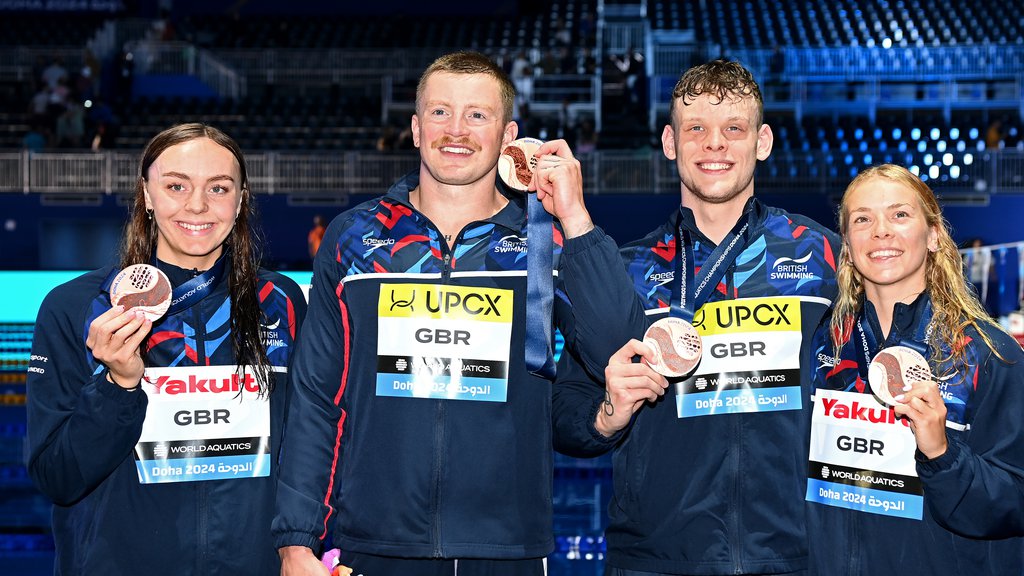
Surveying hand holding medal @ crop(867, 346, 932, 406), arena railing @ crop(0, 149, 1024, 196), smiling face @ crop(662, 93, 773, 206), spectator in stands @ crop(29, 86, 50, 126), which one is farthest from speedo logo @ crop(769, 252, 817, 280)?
spectator in stands @ crop(29, 86, 50, 126)

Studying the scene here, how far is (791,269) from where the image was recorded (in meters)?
3.41

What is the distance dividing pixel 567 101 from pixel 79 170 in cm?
A: 824

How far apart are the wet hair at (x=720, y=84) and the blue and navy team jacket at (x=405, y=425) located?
2.16 ft

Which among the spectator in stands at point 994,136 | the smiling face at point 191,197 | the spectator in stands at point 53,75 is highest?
the spectator in stands at point 53,75

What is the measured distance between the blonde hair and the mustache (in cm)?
107

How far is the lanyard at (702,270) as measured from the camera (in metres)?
3.37

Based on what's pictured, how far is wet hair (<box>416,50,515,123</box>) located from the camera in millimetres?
3281

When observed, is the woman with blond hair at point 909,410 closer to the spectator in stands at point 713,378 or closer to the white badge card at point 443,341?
the spectator in stands at point 713,378

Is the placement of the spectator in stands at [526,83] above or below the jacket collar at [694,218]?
above

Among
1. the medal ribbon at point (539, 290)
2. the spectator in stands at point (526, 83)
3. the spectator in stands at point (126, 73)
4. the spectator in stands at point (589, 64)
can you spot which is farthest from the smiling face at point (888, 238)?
the spectator in stands at point (126, 73)

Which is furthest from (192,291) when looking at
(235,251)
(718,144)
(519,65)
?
(519,65)

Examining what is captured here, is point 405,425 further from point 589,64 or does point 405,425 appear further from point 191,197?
point 589,64

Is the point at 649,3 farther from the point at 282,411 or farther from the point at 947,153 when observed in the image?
the point at 282,411

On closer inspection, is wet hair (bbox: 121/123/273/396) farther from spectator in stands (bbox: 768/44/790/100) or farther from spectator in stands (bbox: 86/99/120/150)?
spectator in stands (bbox: 768/44/790/100)
